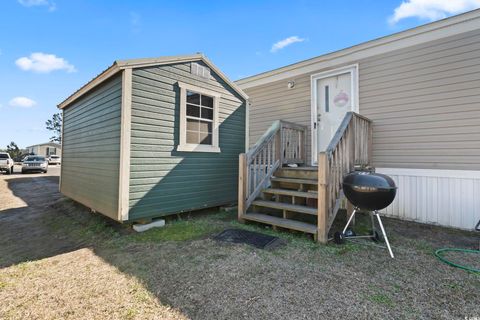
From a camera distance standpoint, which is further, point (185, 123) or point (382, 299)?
point (185, 123)

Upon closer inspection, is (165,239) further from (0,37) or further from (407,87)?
(0,37)

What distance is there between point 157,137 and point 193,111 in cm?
96

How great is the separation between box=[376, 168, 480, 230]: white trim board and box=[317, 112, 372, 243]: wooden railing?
0.79m

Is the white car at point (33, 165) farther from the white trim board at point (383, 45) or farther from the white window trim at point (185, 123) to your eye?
the white trim board at point (383, 45)

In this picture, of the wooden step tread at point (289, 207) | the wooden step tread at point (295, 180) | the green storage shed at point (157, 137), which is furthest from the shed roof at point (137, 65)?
the wooden step tread at point (289, 207)

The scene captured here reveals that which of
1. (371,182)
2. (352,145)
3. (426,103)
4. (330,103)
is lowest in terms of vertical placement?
(371,182)

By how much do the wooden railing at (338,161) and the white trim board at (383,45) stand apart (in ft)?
4.97

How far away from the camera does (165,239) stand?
3422 millimetres

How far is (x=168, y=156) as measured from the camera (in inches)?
165

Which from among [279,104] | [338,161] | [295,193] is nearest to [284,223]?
[295,193]

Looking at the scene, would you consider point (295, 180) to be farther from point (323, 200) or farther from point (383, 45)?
point (383, 45)

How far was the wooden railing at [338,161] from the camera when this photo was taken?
307cm

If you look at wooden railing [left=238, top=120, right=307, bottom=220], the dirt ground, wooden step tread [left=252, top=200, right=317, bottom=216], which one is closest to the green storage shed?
the dirt ground

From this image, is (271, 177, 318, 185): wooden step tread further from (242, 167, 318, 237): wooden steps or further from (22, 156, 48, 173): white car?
(22, 156, 48, 173): white car
